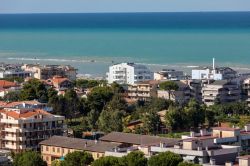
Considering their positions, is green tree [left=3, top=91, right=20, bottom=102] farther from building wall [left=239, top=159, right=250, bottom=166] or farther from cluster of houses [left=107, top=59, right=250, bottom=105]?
building wall [left=239, top=159, right=250, bottom=166]

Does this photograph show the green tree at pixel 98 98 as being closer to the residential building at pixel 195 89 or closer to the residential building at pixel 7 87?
the residential building at pixel 7 87

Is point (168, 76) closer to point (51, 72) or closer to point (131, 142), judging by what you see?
point (51, 72)

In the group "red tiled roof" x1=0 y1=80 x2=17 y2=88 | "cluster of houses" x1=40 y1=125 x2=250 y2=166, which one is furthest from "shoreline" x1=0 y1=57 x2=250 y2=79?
"cluster of houses" x1=40 y1=125 x2=250 y2=166

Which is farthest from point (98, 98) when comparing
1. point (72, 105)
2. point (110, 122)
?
point (110, 122)

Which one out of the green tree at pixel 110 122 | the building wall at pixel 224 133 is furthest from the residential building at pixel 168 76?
the building wall at pixel 224 133

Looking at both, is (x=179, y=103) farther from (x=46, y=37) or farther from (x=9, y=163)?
(x=46, y=37)

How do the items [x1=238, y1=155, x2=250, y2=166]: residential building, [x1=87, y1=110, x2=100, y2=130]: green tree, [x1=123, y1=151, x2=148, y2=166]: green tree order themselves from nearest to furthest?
[x1=238, y1=155, x2=250, y2=166]: residential building, [x1=123, y1=151, x2=148, y2=166]: green tree, [x1=87, y1=110, x2=100, y2=130]: green tree

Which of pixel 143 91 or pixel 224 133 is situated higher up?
pixel 143 91
